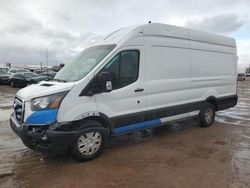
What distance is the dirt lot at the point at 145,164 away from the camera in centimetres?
392

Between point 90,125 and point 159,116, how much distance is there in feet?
6.51

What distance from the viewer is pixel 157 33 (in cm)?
580

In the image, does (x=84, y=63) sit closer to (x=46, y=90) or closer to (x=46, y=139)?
(x=46, y=90)

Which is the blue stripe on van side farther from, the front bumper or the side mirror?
the front bumper

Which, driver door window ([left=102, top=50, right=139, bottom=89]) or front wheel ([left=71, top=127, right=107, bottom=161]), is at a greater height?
driver door window ([left=102, top=50, right=139, bottom=89])

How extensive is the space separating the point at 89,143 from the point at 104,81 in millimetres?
1225

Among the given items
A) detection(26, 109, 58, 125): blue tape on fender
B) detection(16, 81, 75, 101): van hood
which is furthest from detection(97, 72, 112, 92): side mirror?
detection(26, 109, 58, 125): blue tape on fender

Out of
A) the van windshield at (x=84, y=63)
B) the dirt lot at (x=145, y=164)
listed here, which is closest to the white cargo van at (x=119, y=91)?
the van windshield at (x=84, y=63)

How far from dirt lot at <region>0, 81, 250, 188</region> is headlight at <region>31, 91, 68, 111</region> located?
113 cm

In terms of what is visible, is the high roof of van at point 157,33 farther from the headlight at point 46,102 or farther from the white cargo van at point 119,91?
the headlight at point 46,102

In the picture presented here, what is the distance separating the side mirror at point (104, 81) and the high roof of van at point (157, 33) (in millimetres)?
907

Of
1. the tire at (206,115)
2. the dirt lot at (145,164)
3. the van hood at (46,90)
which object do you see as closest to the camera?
the dirt lot at (145,164)

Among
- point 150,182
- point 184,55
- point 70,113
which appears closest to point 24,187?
point 70,113

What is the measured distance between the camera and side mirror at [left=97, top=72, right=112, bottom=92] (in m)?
4.60
